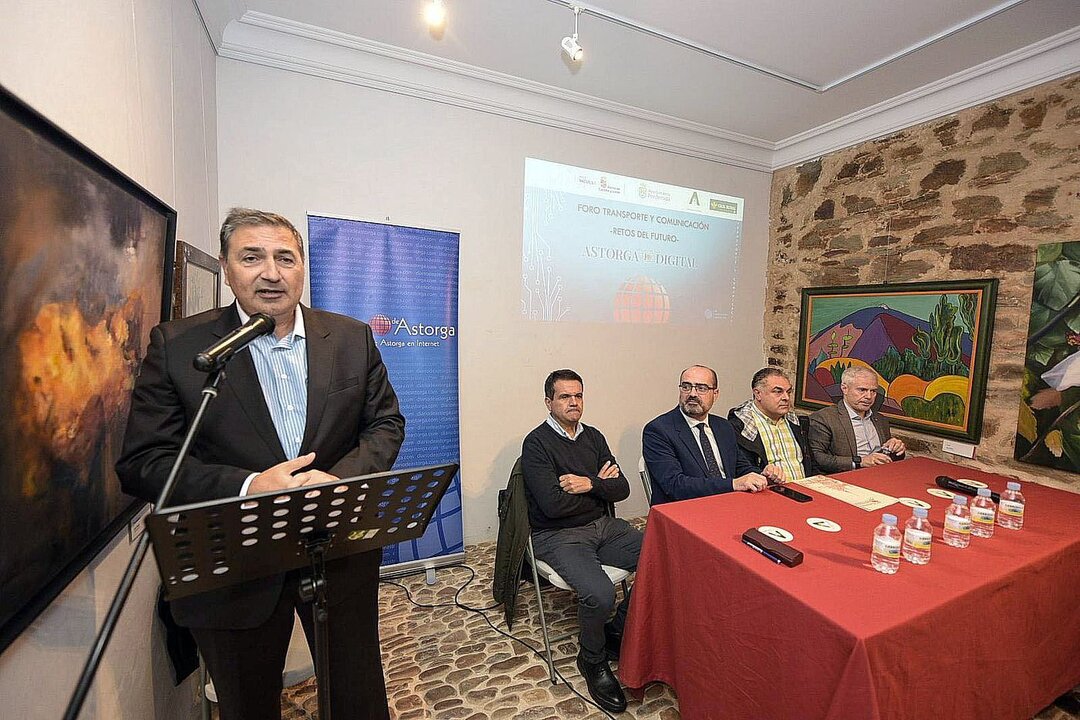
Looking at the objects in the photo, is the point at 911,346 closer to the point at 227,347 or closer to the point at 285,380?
the point at 285,380

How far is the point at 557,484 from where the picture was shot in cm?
225

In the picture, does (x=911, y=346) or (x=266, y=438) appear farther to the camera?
(x=911, y=346)

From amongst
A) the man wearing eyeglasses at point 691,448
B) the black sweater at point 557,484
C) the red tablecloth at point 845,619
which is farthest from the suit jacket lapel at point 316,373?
the man wearing eyeglasses at point 691,448

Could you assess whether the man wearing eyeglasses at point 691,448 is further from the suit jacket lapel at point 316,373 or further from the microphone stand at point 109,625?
the microphone stand at point 109,625

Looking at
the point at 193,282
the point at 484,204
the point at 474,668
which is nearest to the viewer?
the point at 193,282

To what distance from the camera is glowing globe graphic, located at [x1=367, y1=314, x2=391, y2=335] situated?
2732 millimetres

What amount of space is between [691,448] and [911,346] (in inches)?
81.6

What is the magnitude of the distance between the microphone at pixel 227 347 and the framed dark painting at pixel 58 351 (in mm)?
271

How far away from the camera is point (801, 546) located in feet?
5.12

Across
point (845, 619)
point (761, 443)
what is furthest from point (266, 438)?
point (761, 443)

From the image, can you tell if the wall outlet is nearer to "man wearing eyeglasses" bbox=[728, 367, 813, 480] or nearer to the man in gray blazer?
the man in gray blazer

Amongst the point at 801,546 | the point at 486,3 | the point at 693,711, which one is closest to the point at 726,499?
the point at 801,546

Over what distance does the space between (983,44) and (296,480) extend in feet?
13.2

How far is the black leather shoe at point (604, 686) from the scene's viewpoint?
1.85 meters
